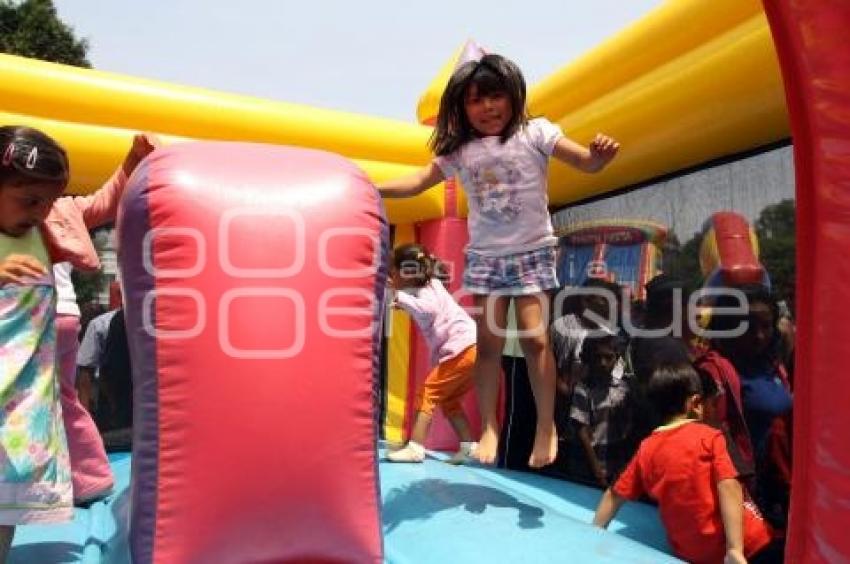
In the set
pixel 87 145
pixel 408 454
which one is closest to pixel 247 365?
pixel 408 454

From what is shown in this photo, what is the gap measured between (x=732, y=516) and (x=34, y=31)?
552 inches

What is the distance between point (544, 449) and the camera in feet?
6.56

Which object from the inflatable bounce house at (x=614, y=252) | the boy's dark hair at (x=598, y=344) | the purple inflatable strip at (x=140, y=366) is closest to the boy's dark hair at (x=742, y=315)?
the inflatable bounce house at (x=614, y=252)

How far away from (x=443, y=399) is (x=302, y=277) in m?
1.84

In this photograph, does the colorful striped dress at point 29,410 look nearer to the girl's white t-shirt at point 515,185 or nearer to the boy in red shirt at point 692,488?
the girl's white t-shirt at point 515,185

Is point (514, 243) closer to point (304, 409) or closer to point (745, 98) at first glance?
point (745, 98)

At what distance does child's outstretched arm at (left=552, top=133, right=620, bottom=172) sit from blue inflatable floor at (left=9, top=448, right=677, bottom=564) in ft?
2.84

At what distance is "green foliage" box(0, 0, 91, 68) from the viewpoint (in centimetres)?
1286

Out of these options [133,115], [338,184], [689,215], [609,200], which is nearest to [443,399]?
[609,200]

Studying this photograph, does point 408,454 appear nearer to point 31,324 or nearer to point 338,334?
point 338,334

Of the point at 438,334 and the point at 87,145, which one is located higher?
the point at 87,145

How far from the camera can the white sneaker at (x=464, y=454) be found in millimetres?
→ 3102

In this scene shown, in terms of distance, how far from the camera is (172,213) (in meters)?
1.39

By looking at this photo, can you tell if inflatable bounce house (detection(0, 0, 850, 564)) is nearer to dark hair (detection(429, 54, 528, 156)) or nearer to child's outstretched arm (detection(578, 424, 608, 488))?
child's outstretched arm (detection(578, 424, 608, 488))
